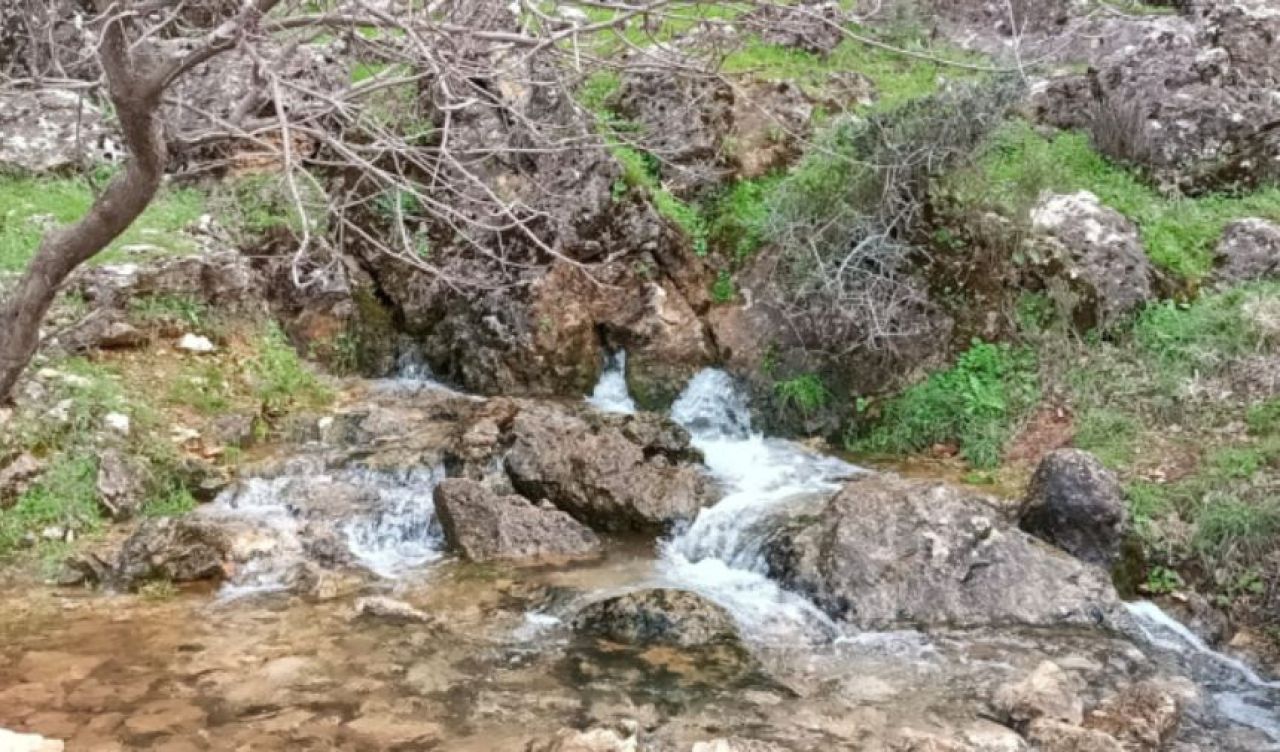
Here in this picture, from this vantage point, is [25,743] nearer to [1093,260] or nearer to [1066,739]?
[1066,739]

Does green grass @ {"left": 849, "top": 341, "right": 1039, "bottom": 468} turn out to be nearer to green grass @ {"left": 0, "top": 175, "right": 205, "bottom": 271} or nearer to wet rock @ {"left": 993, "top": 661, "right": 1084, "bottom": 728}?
wet rock @ {"left": 993, "top": 661, "right": 1084, "bottom": 728}

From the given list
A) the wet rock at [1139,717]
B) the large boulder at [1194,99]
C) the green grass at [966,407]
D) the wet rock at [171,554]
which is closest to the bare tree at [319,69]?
the wet rock at [171,554]

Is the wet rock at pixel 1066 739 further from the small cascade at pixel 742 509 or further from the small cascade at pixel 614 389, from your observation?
the small cascade at pixel 614 389

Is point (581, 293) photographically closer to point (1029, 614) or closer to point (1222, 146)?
point (1029, 614)

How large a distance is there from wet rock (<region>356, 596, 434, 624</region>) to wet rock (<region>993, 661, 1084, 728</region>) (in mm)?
2434

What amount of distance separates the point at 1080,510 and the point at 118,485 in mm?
4946

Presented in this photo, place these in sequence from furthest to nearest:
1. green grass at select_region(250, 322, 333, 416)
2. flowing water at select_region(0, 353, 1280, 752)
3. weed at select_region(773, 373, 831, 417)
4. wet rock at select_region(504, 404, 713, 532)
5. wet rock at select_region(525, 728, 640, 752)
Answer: weed at select_region(773, 373, 831, 417) < green grass at select_region(250, 322, 333, 416) < wet rock at select_region(504, 404, 713, 532) < flowing water at select_region(0, 353, 1280, 752) < wet rock at select_region(525, 728, 640, 752)

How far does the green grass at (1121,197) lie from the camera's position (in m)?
7.51

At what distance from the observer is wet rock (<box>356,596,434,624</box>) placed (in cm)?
491

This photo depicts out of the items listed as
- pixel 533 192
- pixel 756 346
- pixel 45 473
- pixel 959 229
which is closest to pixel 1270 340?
pixel 959 229

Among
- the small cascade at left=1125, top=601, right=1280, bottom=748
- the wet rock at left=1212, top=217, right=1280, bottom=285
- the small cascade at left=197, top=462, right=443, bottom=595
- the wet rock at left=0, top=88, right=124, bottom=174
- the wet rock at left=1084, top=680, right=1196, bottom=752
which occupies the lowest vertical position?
the small cascade at left=1125, top=601, right=1280, bottom=748

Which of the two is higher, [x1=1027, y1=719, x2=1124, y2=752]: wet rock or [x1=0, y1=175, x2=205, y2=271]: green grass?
[x1=0, y1=175, x2=205, y2=271]: green grass

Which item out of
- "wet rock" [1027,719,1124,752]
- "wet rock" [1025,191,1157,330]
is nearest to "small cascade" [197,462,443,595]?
"wet rock" [1027,719,1124,752]

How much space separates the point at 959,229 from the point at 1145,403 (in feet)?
5.58
